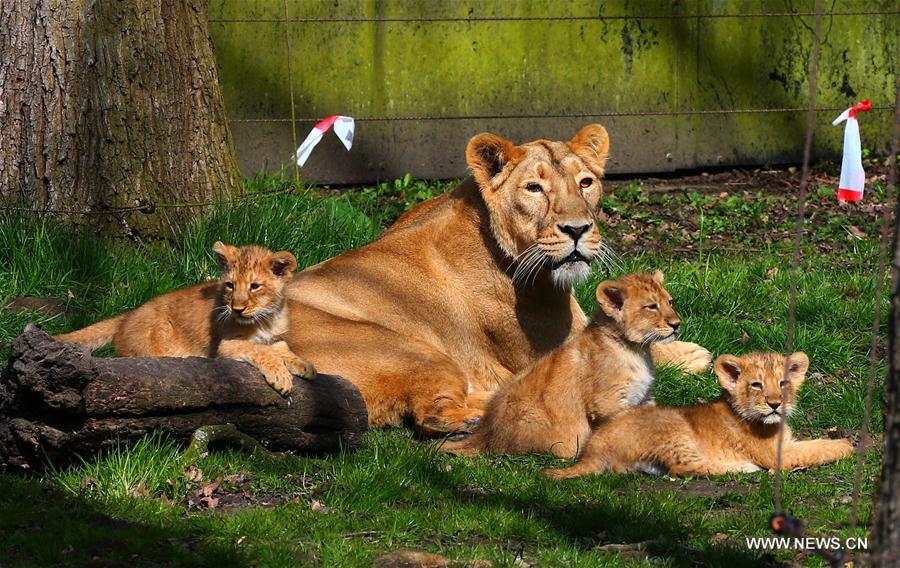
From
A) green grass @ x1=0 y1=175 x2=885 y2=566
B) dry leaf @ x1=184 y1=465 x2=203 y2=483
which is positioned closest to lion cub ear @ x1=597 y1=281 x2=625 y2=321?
green grass @ x1=0 y1=175 x2=885 y2=566

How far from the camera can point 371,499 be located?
5453mm

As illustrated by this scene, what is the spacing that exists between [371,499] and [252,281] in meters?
1.37

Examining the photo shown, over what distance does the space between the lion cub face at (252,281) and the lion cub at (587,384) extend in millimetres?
1214

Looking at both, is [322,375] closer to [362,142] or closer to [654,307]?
[654,307]

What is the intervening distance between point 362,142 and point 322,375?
6797 millimetres

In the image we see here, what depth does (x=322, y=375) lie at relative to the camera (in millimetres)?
6055

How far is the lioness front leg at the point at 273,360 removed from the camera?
18.7 ft

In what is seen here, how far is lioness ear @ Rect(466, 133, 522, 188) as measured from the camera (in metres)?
7.42

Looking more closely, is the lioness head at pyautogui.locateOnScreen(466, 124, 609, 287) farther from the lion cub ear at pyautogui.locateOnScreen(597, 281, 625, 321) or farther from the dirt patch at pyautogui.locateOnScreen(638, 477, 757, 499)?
the dirt patch at pyautogui.locateOnScreen(638, 477, 757, 499)

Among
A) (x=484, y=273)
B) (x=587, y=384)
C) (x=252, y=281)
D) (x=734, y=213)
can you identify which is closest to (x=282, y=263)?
(x=252, y=281)

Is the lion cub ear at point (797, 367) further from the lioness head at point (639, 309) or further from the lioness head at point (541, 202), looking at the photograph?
the lioness head at point (541, 202)

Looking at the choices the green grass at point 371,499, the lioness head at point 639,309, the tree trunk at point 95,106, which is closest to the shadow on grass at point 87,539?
the green grass at point 371,499

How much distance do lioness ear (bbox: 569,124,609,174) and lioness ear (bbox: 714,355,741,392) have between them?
198 cm

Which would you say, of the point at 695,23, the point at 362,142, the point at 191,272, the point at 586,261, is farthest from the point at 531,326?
the point at 695,23
